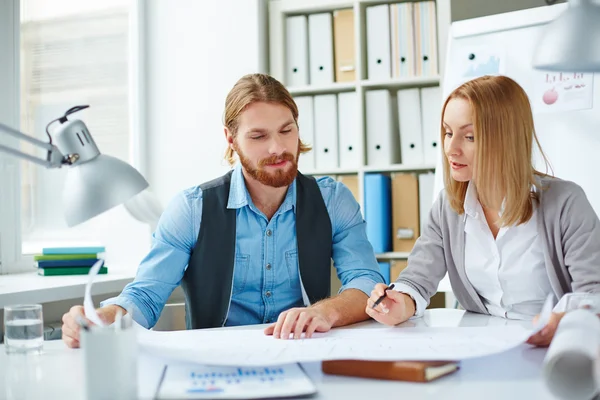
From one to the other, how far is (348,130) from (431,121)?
14.3 inches

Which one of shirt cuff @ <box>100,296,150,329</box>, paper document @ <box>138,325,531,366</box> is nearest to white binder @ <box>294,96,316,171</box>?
shirt cuff @ <box>100,296,150,329</box>

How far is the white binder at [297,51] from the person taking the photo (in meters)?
2.99

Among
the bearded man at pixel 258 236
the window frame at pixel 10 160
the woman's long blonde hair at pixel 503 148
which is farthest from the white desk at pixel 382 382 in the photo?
the window frame at pixel 10 160

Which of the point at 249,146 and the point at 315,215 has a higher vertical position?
the point at 249,146

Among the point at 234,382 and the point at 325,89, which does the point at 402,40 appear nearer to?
the point at 325,89

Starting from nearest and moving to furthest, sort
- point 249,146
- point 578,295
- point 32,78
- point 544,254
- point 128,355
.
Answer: point 128,355 → point 578,295 → point 544,254 → point 249,146 → point 32,78

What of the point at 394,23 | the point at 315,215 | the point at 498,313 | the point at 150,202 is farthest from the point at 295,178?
the point at 394,23

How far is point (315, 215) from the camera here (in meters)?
1.75

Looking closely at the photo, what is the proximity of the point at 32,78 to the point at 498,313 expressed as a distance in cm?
211

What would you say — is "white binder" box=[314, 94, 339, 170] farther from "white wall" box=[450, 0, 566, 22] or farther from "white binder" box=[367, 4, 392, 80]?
"white wall" box=[450, 0, 566, 22]

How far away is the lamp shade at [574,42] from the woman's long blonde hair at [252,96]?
662mm

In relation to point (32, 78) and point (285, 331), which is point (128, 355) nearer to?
point (285, 331)

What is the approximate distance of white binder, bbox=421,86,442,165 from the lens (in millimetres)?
2771

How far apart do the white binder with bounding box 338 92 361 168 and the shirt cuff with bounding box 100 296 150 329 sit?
1.59 m
